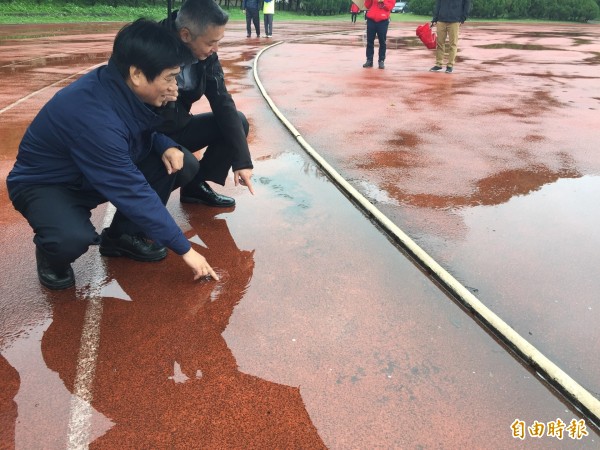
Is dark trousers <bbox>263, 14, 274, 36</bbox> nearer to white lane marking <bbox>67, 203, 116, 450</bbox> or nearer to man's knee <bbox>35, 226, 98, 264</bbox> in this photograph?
white lane marking <bbox>67, 203, 116, 450</bbox>

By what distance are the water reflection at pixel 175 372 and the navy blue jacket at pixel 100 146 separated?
0.40 m

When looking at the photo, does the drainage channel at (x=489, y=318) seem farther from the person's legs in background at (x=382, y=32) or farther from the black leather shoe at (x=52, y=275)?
the person's legs in background at (x=382, y=32)

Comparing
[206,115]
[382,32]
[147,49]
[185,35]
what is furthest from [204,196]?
[382,32]

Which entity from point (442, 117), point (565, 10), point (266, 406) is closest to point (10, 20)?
point (442, 117)

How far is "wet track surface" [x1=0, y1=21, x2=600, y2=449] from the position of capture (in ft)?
6.31

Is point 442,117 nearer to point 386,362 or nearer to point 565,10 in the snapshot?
point 386,362

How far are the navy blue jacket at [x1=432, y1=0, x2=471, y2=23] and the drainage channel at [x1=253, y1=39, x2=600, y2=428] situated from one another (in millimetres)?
6550

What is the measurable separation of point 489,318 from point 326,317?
78 centimetres

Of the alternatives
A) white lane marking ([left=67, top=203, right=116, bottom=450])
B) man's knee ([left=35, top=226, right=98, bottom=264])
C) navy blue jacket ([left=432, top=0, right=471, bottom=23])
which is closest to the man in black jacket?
man's knee ([left=35, top=226, right=98, bottom=264])

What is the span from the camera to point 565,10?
32.2 metres

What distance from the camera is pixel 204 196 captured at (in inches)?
150

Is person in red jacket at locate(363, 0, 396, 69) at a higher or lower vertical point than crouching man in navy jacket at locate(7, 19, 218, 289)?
higher

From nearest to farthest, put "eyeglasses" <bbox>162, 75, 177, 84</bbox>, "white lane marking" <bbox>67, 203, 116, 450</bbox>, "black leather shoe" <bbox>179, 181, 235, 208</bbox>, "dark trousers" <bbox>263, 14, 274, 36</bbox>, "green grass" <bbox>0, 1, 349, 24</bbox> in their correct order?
"white lane marking" <bbox>67, 203, 116, 450</bbox> → "eyeglasses" <bbox>162, 75, 177, 84</bbox> → "black leather shoe" <bbox>179, 181, 235, 208</bbox> → "dark trousers" <bbox>263, 14, 274, 36</bbox> → "green grass" <bbox>0, 1, 349, 24</bbox>

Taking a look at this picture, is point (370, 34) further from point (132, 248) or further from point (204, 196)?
point (132, 248)
